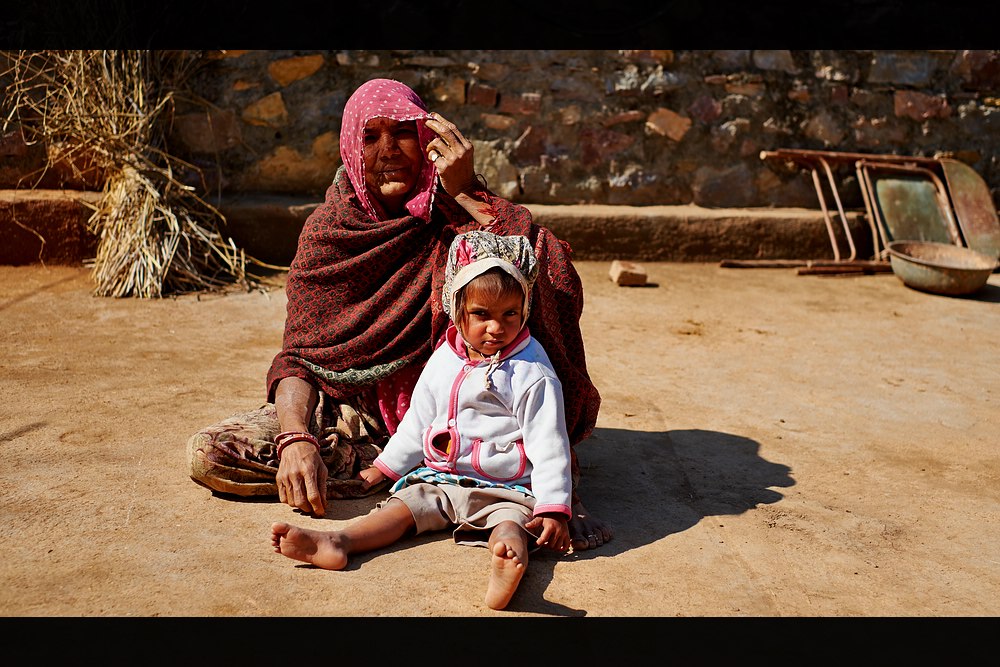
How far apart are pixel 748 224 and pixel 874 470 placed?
332 centimetres

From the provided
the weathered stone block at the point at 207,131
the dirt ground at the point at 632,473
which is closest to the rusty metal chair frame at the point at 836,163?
the dirt ground at the point at 632,473

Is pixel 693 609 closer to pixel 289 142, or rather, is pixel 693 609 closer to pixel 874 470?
pixel 874 470

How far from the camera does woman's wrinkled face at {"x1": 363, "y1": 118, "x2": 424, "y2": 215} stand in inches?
120

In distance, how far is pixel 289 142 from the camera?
6117mm

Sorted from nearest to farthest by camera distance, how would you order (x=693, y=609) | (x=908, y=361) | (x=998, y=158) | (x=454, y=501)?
(x=693, y=609) → (x=454, y=501) → (x=908, y=361) → (x=998, y=158)

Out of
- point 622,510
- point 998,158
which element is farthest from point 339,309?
point 998,158

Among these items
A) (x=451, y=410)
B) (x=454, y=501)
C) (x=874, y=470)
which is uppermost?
(x=451, y=410)

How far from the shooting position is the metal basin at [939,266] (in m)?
5.80

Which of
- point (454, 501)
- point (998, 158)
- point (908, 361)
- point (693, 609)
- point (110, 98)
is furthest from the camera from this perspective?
point (998, 158)

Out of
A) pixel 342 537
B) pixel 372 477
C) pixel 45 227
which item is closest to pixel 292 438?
pixel 372 477

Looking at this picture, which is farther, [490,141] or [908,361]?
[490,141]

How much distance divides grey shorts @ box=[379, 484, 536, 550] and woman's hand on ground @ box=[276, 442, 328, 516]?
178 mm

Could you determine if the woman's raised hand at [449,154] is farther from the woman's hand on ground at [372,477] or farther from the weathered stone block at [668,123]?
the weathered stone block at [668,123]

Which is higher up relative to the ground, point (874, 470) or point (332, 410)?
point (332, 410)
